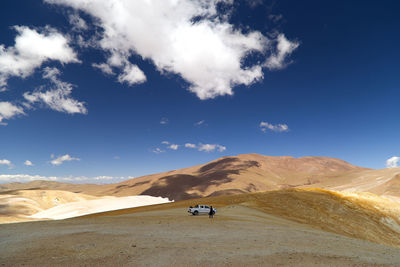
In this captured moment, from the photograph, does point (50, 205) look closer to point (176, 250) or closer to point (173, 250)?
point (173, 250)

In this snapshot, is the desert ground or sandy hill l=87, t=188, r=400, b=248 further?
sandy hill l=87, t=188, r=400, b=248

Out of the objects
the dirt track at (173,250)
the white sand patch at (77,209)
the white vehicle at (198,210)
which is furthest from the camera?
the white sand patch at (77,209)

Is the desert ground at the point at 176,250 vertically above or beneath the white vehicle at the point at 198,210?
beneath

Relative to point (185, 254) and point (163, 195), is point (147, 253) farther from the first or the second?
point (163, 195)

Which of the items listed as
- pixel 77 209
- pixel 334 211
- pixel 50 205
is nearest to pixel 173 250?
pixel 334 211

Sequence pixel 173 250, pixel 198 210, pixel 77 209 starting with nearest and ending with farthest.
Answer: pixel 173 250, pixel 198 210, pixel 77 209

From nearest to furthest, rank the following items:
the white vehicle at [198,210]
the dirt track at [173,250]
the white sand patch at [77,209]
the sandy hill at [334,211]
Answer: the dirt track at [173,250] → the white vehicle at [198,210] → the sandy hill at [334,211] → the white sand patch at [77,209]

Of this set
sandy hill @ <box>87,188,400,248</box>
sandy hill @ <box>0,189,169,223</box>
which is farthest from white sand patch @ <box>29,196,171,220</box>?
sandy hill @ <box>87,188,400,248</box>

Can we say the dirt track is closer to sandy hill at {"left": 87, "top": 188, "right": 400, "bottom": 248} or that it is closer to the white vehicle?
the white vehicle

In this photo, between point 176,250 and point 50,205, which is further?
point 50,205

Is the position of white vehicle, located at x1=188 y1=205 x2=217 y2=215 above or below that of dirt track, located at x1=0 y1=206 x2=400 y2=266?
above

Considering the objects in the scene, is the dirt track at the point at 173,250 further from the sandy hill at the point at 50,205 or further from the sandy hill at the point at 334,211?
the sandy hill at the point at 50,205

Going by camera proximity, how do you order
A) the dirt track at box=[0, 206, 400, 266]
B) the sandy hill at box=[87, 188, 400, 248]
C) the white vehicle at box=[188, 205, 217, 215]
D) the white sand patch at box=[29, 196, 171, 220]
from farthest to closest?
the white sand patch at box=[29, 196, 171, 220] < the sandy hill at box=[87, 188, 400, 248] < the white vehicle at box=[188, 205, 217, 215] < the dirt track at box=[0, 206, 400, 266]

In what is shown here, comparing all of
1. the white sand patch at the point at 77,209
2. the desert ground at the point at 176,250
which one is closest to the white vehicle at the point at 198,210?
the desert ground at the point at 176,250
